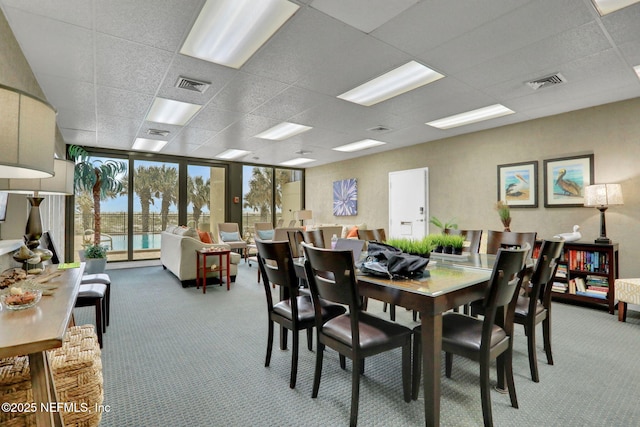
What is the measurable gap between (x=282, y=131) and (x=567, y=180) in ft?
14.4

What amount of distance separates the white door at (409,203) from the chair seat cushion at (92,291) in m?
5.12

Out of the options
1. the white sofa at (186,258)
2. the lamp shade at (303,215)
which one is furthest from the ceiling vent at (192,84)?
the lamp shade at (303,215)

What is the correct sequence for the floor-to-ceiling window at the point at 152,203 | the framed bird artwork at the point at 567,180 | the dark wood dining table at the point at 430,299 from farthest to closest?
the floor-to-ceiling window at the point at 152,203 < the framed bird artwork at the point at 567,180 < the dark wood dining table at the point at 430,299

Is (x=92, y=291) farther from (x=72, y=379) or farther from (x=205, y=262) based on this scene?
(x=205, y=262)

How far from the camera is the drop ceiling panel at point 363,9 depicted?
6.96ft

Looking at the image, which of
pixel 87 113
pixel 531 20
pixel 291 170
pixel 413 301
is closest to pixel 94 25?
pixel 87 113

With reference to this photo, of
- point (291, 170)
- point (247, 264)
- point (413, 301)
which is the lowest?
point (247, 264)

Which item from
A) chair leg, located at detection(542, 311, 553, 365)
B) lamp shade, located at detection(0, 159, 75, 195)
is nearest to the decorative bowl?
lamp shade, located at detection(0, 159, 75, 195)

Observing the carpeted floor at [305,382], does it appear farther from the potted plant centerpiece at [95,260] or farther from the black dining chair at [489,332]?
the potted plant centerpiece at [95,260]

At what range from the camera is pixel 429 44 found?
8.68ft

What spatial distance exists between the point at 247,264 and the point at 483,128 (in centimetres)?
547

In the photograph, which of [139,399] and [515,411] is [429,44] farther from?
[139,399]

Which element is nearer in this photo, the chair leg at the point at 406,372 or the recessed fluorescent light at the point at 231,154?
the chair leg at the point at 406,372

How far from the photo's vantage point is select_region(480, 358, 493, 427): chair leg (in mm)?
1643
